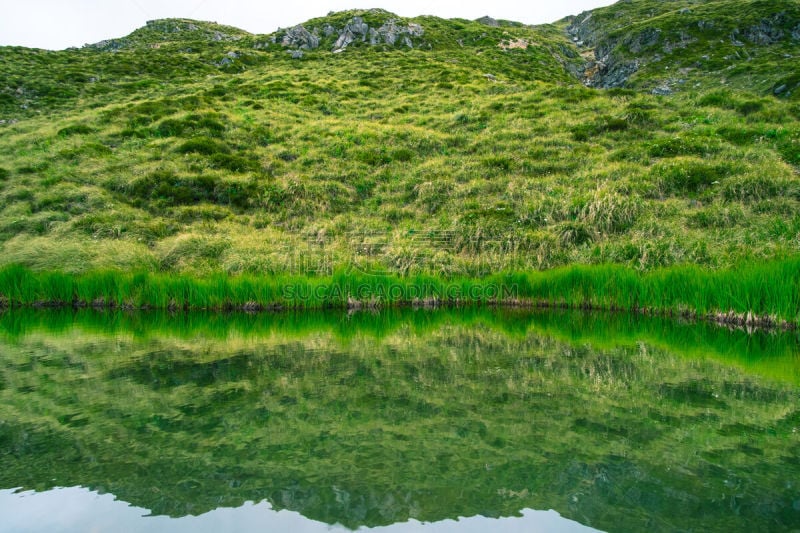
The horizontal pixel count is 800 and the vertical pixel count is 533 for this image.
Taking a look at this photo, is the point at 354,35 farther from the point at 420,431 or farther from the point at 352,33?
the point at 420,431

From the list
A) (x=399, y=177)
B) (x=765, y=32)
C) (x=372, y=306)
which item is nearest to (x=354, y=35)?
(x=399, y=177)

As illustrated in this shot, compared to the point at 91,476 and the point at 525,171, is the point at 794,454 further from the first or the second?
the point at 525,171

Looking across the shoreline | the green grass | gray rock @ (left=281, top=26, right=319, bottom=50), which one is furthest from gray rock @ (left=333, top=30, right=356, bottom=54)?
the shoreline

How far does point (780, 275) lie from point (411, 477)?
10.2 meters

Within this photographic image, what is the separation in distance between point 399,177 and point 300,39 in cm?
5053

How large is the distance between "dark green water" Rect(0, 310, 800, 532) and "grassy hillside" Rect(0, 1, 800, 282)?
29.8ft

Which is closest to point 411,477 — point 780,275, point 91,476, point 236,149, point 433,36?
point 91,476

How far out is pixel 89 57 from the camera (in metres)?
59.7

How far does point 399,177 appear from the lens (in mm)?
27344

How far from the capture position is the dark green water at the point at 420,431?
11.2 feet

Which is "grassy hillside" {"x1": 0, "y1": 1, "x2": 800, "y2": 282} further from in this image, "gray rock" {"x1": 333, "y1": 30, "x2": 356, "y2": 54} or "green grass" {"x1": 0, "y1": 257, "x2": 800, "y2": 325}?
"gray rock" {"x1": 333, "y1": 30, "x2": 356, "y2": 54}

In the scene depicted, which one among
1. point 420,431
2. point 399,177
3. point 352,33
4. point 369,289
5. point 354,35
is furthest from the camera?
point 352,33

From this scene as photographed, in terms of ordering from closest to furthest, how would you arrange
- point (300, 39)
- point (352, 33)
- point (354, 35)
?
point (354, 35) < point (352, 33) < point (300, 39)

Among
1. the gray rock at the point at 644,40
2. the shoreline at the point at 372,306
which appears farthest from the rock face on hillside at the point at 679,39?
the shoreline at the point at 372,306
